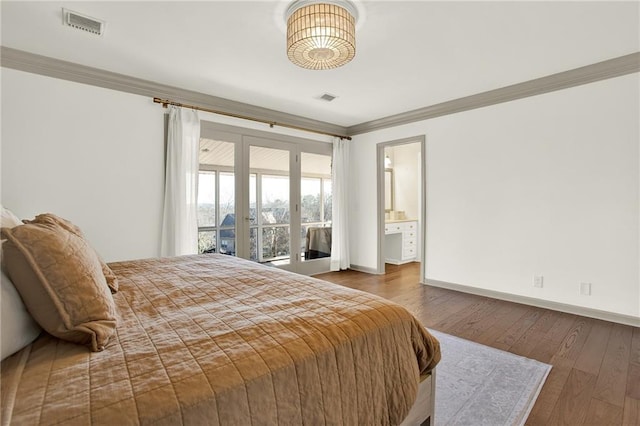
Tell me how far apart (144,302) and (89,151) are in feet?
8.08

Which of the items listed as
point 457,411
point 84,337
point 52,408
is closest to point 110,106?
point 84,337

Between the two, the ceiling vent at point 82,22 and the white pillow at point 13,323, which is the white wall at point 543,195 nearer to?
the ceiling vent at point 82,22

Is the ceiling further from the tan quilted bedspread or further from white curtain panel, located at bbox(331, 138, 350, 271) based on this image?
the tan quilted bedspread

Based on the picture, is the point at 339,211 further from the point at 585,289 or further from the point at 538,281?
the point at 585,289

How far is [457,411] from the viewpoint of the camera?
1.76 meters

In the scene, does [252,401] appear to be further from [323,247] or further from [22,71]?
[323,247]

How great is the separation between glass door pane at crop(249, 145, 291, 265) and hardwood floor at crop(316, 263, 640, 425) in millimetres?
1434

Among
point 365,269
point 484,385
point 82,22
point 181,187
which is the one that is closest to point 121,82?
point 82,22

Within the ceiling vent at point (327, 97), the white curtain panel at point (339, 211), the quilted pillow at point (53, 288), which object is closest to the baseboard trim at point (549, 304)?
the white curtain panel at point (339, 211)

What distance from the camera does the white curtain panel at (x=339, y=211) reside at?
5.28 meters

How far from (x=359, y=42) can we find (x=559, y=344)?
2.99 m

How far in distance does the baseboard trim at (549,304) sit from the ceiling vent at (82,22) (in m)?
4.54

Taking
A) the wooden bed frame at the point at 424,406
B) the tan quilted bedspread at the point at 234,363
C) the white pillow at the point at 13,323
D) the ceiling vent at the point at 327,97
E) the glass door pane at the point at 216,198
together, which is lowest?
the wooden bed frame at the point at 424,406

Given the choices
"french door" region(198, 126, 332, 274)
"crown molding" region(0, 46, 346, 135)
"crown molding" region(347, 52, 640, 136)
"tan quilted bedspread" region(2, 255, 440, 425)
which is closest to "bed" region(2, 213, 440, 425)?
"tan quilted bedspread" region(2, 255, 440, 425)
